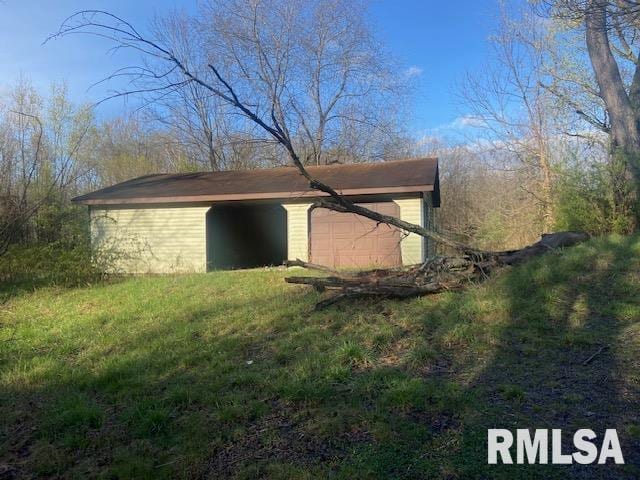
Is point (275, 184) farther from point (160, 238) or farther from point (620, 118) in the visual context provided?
point (620, 118)

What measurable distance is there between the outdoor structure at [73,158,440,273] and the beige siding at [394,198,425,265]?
0.09 feet

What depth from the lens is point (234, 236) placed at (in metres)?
18.1


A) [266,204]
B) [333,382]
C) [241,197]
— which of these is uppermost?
[241,197]

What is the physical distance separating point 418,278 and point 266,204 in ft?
30.2

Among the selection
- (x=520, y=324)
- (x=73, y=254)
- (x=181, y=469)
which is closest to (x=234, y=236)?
(x=73, y=254)

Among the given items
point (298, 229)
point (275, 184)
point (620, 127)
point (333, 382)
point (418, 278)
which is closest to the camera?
point (333, 382)

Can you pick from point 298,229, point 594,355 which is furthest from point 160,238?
point 594,355

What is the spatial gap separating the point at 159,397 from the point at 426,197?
457 inches

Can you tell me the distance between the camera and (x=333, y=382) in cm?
445

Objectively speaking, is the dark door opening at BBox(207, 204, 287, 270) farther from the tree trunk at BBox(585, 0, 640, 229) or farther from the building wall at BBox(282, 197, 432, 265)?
the tree trunk at BBox(585, 0, 640, 229)

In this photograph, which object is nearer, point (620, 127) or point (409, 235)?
point (620, 127)

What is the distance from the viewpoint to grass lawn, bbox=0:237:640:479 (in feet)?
10.9

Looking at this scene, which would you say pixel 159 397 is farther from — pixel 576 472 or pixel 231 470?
pixel 576 472

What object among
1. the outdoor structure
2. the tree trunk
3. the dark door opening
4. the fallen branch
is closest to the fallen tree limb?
the fallen branch
